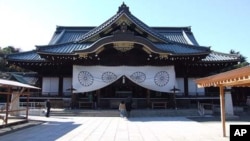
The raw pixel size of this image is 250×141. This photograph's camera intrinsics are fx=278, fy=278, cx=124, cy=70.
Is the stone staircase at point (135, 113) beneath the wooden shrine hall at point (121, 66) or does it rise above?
beneath

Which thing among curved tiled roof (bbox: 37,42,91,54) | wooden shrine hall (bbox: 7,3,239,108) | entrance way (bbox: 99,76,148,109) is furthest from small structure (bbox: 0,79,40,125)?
entrance way (bbox: 99,76,148,109)

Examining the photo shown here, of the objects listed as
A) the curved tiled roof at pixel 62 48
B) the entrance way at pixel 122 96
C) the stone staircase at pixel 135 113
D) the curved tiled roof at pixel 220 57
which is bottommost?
the stone staircase at pixel 135 113

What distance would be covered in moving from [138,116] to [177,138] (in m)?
8.63

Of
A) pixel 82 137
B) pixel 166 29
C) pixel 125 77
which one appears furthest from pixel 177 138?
pixel 166 29

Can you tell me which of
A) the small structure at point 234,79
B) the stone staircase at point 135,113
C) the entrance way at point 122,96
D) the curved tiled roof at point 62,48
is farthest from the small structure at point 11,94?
the small structure at point 234,79

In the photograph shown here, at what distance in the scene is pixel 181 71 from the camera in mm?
23531

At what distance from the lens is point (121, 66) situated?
21.6 metres

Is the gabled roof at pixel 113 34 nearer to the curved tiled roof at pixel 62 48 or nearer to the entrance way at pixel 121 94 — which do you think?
the curved tiled roof at pixel 62 48

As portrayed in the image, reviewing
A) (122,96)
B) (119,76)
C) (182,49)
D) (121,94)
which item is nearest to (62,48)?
(119,76)

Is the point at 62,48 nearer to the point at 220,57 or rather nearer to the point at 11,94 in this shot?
the point at 11,94

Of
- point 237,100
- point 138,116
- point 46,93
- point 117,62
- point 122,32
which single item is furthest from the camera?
point 237,100

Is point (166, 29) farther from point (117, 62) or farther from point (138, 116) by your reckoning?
point (138, 116)

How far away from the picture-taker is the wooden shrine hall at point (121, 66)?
68.9 feet

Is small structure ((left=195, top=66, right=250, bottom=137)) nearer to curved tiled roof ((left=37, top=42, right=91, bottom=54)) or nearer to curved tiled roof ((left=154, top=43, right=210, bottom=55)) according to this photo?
curved tiled roof ((left=154, top=43, right=210, bottom=55))
